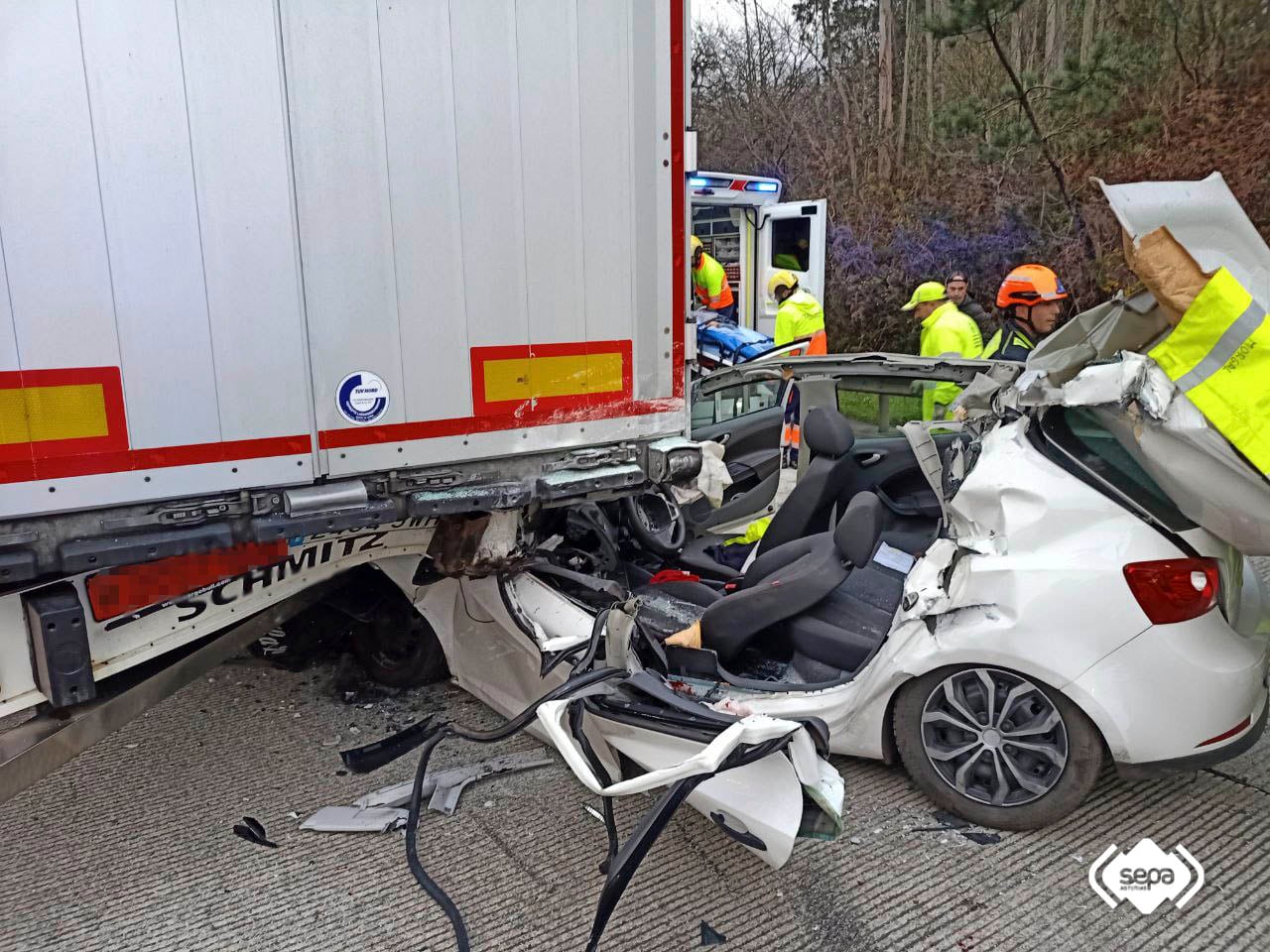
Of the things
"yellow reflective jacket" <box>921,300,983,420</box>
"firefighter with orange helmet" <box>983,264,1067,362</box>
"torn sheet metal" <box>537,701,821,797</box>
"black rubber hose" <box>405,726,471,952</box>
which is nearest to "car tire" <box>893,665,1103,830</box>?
"torn sheet metal" <box>537,701,821,797</box>

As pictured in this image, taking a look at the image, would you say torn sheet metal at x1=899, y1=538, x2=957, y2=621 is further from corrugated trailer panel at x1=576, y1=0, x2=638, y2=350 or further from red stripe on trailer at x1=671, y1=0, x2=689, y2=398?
corrugated trailer panel at x1=576, y1=0, x2=638, y2=350

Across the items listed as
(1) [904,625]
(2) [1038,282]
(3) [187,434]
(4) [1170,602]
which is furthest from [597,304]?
(2) [1038,282]

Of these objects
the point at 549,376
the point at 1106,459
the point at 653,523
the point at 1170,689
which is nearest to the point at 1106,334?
the point at 1106,459

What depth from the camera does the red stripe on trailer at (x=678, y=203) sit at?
314cm

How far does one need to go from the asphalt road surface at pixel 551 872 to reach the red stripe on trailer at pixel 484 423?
55.3 inches

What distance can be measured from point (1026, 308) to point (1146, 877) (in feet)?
13.0

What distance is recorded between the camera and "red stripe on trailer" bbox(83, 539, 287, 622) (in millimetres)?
2539

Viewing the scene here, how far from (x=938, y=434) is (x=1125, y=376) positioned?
1.66 meters

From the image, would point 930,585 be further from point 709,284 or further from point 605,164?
point 709,284

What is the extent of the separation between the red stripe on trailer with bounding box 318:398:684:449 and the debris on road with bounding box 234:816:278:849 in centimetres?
148

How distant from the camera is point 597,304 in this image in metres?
3.10

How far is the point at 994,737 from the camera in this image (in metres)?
3.02

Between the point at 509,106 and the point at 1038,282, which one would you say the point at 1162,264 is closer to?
the point at 509,106

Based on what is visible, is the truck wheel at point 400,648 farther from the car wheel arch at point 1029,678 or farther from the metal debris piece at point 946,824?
the metal debris piece at point 946,824
